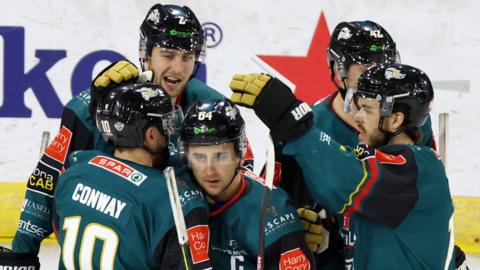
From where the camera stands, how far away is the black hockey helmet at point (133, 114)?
11.3 ft

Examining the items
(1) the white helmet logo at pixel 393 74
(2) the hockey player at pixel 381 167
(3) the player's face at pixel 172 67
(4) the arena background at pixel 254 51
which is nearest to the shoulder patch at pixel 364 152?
(2) the hockey player at pixel 381 167

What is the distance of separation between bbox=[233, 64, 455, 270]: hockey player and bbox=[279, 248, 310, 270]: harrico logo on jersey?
0.18 m

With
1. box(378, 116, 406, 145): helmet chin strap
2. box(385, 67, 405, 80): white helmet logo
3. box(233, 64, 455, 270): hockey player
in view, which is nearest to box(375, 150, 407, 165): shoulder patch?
box(233, 64, 455, 270): hockey player

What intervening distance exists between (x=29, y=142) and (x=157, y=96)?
230 cm

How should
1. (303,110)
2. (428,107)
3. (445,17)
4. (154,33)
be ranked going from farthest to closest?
(445,17), (154,33), (428,107), (303,110)

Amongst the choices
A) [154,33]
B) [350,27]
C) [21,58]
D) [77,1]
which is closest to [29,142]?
[21,58]

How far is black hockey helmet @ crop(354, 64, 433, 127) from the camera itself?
3279mm

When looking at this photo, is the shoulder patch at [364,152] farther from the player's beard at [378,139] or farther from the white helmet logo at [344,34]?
the white helmet logo at [344,34]

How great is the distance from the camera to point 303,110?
313 centimetres

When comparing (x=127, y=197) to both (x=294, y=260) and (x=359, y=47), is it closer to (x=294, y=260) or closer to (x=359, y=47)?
(x=294, y=260)

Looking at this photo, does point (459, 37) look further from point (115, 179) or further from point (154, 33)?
point (115, 179)

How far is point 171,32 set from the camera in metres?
4.00

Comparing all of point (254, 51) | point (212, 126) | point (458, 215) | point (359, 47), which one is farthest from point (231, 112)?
point (458, 215)

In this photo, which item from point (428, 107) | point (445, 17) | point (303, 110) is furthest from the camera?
point (445, 17)
